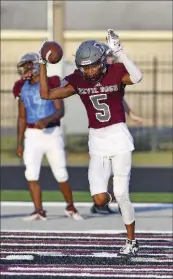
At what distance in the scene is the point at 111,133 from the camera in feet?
31.0

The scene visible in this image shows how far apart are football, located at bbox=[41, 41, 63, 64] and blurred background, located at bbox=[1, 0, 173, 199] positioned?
15565 millimetres

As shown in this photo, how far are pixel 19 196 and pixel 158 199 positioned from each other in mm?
1970

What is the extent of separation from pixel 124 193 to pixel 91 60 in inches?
49.2

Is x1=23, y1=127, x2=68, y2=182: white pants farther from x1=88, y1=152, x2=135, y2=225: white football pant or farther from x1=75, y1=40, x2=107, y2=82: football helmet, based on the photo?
x1=75, y1=40, x2=107, y2=82: football helmet

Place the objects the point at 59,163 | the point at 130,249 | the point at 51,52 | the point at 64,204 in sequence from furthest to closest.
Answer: the point at 64,204, the point at 59,163, the point at 51,52, the point at 130,249

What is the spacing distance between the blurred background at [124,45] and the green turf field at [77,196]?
9557mm

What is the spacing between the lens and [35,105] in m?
11.7

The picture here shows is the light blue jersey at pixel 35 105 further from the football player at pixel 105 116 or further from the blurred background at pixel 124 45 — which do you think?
the blurred background at pixel 124 45

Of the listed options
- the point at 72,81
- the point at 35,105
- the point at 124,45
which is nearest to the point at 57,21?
the point at 124,45

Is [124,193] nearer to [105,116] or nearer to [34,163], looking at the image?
[105,116]

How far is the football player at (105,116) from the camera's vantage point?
916cm

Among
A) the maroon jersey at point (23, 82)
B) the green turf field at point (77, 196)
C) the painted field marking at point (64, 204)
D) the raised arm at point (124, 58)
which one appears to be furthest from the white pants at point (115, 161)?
the green turf field at point (77, 196)

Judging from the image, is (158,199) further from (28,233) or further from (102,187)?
(102,187)

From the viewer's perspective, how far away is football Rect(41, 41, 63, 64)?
9.35 metres
